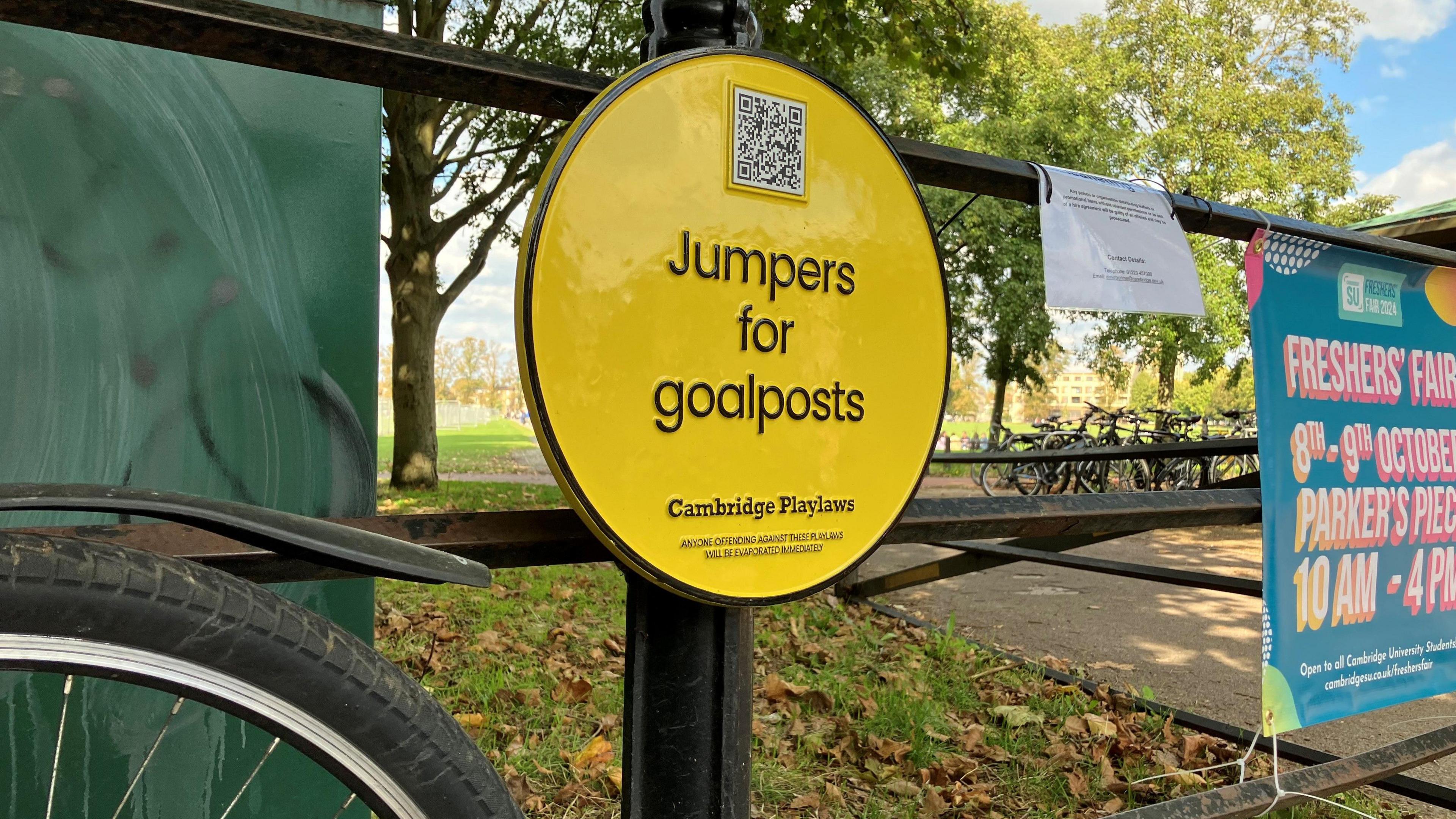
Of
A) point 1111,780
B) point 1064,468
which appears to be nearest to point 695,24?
point 1111,780

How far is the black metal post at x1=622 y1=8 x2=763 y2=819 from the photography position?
1.22 metres

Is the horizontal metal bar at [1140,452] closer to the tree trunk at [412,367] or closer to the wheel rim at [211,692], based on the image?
the wheel rim at [211,692]

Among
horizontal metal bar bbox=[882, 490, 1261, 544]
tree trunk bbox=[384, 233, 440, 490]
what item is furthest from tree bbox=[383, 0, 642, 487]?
horizontal metal bar bbox=[882, 490, 1261, 544]

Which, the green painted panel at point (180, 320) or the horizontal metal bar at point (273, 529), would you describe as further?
the green painted panel at point (180, 320)

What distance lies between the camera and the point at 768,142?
1201 millimetres

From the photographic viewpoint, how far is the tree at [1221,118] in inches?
797

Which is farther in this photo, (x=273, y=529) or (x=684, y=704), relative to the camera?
(x=684, y=704)

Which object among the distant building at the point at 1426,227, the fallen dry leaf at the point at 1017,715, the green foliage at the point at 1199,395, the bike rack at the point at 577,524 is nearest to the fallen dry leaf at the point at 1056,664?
the fallen dry leaf at the point at 1017,715

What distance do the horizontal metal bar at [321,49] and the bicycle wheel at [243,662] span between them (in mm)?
580

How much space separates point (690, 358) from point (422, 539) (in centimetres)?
39

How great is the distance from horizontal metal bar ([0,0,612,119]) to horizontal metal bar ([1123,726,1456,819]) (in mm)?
1402

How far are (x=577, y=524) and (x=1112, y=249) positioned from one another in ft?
3.59

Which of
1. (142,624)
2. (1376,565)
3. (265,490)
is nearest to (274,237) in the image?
(265,490)

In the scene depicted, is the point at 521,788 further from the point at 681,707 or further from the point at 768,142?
the point at 768,142
